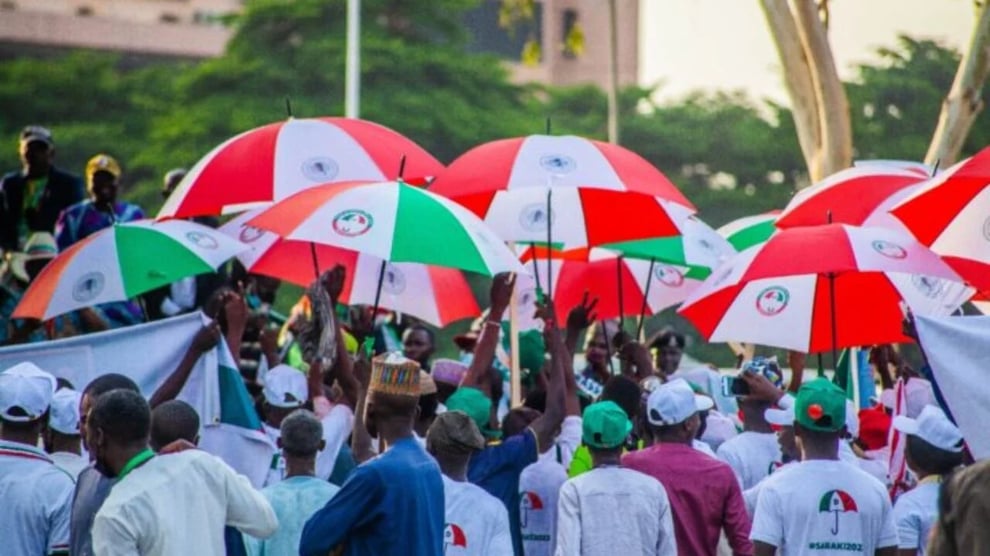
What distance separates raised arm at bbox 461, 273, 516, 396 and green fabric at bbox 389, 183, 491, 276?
319 millimetres

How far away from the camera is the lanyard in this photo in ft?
23.5

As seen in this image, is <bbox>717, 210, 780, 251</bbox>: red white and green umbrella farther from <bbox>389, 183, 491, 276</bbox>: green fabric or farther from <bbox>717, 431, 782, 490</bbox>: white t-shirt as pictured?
<bbox>389, 183, 491, 276</bbox>: green fabric

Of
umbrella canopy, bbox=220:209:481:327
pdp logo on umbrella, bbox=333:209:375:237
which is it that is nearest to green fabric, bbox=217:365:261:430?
pdp logo on umbrella, bbox=333:209:375:237

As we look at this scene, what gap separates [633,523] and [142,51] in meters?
56.6

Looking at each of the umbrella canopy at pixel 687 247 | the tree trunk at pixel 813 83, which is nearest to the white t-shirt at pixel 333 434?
the umbrella canopy at pixel 687 247

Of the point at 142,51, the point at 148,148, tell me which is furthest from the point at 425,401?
the point at 142,51

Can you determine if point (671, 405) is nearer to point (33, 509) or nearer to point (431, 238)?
point (431, 238)

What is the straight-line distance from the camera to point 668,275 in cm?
1399

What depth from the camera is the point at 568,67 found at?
69.5 m

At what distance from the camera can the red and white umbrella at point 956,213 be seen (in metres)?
10.3

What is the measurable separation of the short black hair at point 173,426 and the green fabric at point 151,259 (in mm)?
3020

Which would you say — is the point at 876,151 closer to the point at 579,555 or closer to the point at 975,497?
the point at 579,555

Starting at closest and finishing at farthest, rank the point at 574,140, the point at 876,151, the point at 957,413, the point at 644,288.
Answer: the point at 957,413 < the point at 574,140 < the point at 644,288 < the point at 876,151

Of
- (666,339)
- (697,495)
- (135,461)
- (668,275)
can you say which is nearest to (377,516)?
(135,461)
